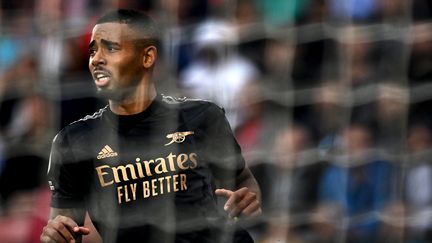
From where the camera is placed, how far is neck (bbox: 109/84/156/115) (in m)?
2.05

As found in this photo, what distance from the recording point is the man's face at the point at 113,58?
78.7 inches

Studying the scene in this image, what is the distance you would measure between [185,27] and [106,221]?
0.72 meters

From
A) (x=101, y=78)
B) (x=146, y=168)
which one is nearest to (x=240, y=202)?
(x=146, y=168)

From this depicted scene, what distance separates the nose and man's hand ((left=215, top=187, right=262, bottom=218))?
1.21 ft

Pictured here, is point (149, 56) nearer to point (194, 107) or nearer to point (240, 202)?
point (194, 107)

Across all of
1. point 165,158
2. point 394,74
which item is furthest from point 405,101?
point 165,158

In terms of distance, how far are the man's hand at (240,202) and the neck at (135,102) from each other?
304mm

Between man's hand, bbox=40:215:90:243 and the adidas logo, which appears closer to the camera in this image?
man's hand, bbox=40:215:90:243

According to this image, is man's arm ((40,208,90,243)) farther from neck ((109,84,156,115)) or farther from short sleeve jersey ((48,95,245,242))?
neck ((109,84,156,115))

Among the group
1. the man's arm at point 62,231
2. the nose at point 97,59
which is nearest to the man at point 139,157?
the nose at point 97,59

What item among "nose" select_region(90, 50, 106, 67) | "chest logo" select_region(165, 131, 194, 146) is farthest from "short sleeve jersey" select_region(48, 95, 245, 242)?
"nose" select_region(90, 50, 106, 67)

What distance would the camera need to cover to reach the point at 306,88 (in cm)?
252

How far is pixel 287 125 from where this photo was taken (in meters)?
2.46

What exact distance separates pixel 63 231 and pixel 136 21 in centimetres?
48
